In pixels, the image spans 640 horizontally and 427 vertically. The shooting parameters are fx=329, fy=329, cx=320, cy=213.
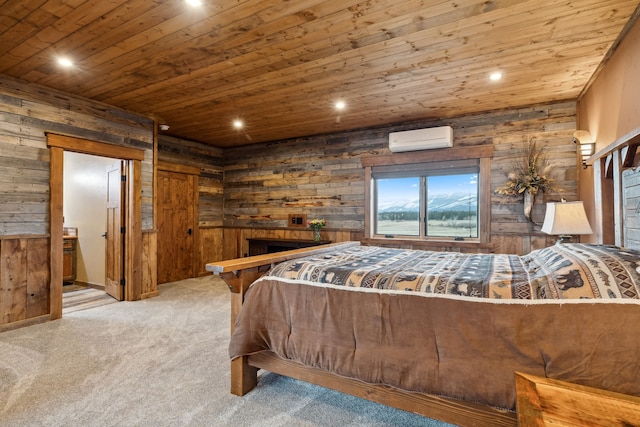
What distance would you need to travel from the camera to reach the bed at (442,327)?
1367 mm

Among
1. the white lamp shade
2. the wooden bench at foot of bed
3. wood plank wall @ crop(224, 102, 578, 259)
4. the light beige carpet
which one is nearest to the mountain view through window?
wood plank wall @ crop(224, 102, 578, 259)

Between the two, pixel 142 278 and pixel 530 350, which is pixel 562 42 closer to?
pixel 530 350

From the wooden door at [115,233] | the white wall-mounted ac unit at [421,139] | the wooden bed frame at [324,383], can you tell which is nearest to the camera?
the wooden bed frame at [324,383]

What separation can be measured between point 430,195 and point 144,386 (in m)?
4.10

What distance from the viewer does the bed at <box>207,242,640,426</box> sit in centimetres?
137

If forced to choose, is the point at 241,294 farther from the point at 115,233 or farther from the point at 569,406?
the point at 115,233

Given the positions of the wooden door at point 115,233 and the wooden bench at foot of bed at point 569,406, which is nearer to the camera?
the wooden bench at foot of bed at point 569,406

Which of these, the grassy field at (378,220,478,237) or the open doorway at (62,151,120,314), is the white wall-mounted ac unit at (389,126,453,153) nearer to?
the grassy field at (378,220,478,237)

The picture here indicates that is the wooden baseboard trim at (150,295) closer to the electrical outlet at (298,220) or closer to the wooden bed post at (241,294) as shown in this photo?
the electrical outlet at (298,220)

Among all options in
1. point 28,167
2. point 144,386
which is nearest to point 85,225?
point 28,167

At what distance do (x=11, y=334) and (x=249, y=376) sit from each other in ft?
9.20

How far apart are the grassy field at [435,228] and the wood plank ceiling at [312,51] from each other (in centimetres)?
155

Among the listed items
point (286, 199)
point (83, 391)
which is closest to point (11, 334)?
point (83, 391)

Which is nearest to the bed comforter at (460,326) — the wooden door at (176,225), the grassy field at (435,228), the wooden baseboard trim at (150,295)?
the grassy field at (435,228)
